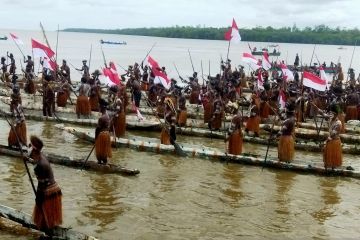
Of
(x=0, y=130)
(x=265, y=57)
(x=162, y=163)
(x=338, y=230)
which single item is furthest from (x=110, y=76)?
(x=265, y=57)

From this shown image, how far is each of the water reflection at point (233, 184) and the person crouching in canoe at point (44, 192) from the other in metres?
4.45

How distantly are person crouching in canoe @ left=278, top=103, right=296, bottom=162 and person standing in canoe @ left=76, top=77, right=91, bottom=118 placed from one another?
8532 millimetres

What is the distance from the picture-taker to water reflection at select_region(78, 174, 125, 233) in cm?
1057

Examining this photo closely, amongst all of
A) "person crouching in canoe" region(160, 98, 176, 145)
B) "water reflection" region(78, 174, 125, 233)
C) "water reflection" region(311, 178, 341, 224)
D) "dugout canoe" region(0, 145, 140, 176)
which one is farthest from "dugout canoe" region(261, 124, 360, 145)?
"water reflection" region(78, 174, 125, 233)

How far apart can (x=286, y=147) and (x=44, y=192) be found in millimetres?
8369

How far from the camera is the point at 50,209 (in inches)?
349

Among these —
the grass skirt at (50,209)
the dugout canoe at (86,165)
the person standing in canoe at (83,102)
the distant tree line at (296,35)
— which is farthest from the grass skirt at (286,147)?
the distant tree line at (296,35)

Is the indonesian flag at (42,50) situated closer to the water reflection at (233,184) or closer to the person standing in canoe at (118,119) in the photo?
the person standing in canoe at (118,119)

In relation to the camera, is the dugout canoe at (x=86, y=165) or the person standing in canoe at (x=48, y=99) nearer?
the dugout canoe at (x=86, y=165)

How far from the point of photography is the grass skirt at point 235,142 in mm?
16047

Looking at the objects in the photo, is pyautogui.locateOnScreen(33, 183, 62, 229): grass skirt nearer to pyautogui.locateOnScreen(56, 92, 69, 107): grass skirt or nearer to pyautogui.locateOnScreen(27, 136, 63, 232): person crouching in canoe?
pyautogui.locateOnScreen(27, 136, 63, 232): person crouching in canoe

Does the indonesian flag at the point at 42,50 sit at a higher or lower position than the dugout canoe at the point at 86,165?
higher

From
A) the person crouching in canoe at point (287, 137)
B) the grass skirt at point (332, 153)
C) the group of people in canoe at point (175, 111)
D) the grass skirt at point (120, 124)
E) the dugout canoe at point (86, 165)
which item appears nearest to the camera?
the group of people in canoe at point (175, 111)

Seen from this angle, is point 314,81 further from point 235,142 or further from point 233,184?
point 233,184
